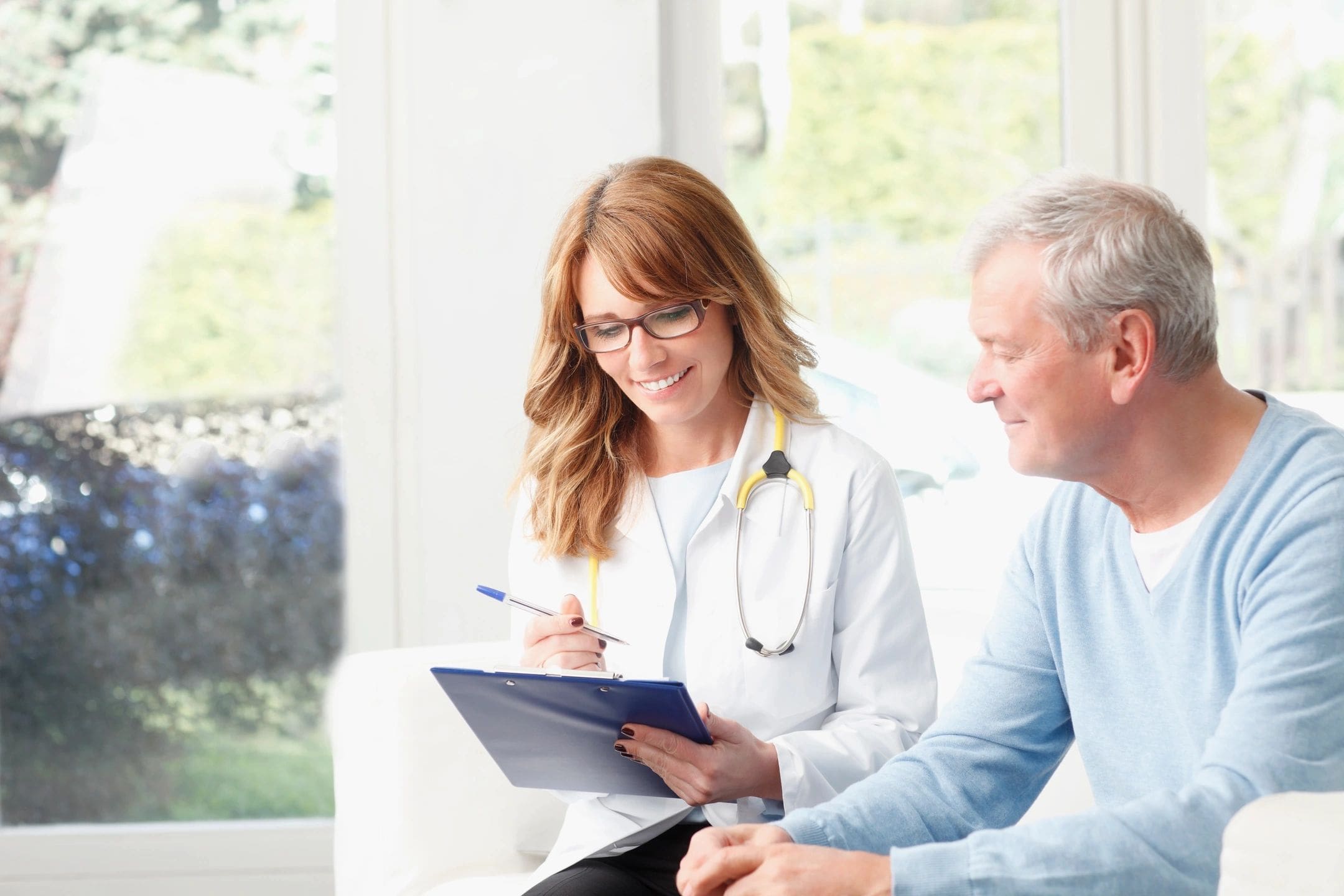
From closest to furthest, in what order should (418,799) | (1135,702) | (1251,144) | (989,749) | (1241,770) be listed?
(1241,770)
(1135,702)
(989,749)
(418,799)
(1251,144)

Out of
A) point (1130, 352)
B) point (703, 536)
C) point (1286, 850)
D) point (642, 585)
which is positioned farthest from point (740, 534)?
point (1286, 850)

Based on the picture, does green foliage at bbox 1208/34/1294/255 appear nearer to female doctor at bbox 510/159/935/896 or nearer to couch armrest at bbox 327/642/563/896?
female doctor at bbox 510/159/935/896

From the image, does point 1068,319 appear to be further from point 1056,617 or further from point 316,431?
point 316,431

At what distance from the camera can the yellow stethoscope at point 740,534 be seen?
165 centimetres

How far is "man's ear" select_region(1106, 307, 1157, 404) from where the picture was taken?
48.7 inches

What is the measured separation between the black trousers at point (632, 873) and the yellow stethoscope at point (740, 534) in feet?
0.86

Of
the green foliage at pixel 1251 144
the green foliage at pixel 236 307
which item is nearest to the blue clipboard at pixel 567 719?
the green foliage at pixel 236 307

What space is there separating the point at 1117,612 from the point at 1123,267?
37 centimetres

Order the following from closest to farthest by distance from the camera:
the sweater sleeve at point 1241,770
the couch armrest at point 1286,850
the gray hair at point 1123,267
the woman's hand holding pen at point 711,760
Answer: the couch armrest at point 1286,850, the sweater sleeve at point 1241,770, the gray hair at point 1123,267, the woman's hand holding pen at point 711,760

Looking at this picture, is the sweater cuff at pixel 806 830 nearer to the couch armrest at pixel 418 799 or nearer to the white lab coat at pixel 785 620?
the white lab coat at pixel 785 620

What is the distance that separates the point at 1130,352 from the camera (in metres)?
1.25

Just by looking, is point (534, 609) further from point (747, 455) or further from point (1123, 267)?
point (1123, 267)

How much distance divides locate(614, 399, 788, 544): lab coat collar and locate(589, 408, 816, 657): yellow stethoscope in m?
0.01

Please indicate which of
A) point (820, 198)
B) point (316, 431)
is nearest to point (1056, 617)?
point (820, 198)
